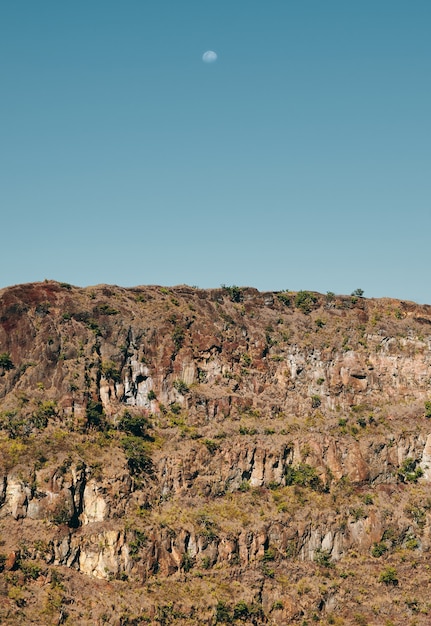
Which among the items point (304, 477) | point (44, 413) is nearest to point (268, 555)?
point (304, 477)

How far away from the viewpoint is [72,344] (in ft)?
404

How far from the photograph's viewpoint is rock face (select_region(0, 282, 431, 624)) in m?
103

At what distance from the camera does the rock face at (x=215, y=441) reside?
103m

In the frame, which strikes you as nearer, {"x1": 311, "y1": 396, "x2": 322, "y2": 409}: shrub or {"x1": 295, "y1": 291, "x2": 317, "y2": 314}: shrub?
{"x1": 311, "y1": 396, "x2": 322, "y2": 409}: shrub

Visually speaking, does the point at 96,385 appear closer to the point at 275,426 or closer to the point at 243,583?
the point at 275,426

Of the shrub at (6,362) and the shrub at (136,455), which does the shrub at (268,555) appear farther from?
the shrub at (6,362)

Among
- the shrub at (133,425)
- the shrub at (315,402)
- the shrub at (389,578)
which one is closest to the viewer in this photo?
the shrub at (389,578)

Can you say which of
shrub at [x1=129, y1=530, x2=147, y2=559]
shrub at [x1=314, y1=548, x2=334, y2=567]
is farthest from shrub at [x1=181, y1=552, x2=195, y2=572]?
shrub at [x1=314, y1=548, x2=334, y2=567]

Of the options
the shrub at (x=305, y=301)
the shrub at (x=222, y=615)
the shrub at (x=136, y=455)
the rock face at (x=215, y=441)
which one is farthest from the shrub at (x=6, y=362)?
the shrub at (x=305, y=301)

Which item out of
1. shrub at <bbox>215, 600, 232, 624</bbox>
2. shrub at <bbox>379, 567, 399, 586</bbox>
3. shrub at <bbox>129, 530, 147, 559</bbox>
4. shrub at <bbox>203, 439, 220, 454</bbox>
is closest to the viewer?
shrub at <bbox>215, 600, 232, 624</bbox>

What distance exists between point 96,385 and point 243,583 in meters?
35.3

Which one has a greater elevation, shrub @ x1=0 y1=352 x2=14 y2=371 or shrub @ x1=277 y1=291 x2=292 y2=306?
shrub @ x1=277 y1=291 x2=292 y2=306

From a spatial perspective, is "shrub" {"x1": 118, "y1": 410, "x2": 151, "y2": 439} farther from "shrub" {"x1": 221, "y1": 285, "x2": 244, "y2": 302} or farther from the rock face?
"shrub" {"x1": 221, "y1": 285, "x2": 244, "y2": 302}

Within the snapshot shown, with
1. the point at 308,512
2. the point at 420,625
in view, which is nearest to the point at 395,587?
the point at 420,625
